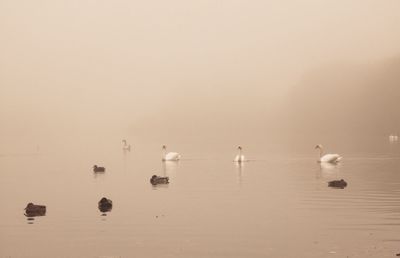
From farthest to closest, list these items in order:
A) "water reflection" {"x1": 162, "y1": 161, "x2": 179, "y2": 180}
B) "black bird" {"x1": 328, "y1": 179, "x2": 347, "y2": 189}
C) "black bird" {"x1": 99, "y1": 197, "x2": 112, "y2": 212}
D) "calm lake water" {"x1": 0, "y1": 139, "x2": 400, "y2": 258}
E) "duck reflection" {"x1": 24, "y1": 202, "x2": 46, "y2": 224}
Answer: "water reflection" {"x1": 162, "y1": 161, "x2": 179, "y2": 180} < "black bird" {"x1": 328, "y1": 179, "x2": 347, "y2": 189} < "black bird" {"x1": 99, "y1": 197, "x2": 112, "y2": 212} < "duck reflection" {"x1": 24, "y1": 202, "x2": 46, "y2": 224} < "calm lake water" {"x1": 0, "y1": 139, "x2": 400, "y2": 258}

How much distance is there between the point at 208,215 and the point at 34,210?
1178cm

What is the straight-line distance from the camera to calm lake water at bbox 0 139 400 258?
3216cm

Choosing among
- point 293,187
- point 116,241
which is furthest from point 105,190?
point 116,241

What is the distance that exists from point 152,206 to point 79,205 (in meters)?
5.76

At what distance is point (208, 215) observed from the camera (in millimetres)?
43000

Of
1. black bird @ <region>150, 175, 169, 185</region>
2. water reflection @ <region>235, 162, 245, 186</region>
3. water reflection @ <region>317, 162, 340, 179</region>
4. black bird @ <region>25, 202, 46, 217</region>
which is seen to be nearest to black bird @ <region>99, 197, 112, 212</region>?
black bird @ <region>25, 202, 46, 217</region>

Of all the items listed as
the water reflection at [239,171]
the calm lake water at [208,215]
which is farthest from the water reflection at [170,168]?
the water reflection at [239,171]

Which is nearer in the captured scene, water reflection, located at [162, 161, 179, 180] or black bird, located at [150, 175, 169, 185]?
black bird, located at [150, 175, 169, 185]

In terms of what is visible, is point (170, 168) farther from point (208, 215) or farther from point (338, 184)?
point (208, 215)

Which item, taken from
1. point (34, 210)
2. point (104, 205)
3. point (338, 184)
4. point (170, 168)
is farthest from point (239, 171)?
point (34, 210)

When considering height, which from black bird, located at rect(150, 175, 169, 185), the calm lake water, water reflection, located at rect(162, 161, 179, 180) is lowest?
the calm lake water

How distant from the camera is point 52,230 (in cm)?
3800

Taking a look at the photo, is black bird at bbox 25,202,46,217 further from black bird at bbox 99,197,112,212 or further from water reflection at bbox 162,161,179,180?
water reflection at bbox 162,161,179,180

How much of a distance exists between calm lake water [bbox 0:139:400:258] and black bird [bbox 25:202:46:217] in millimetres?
1005
